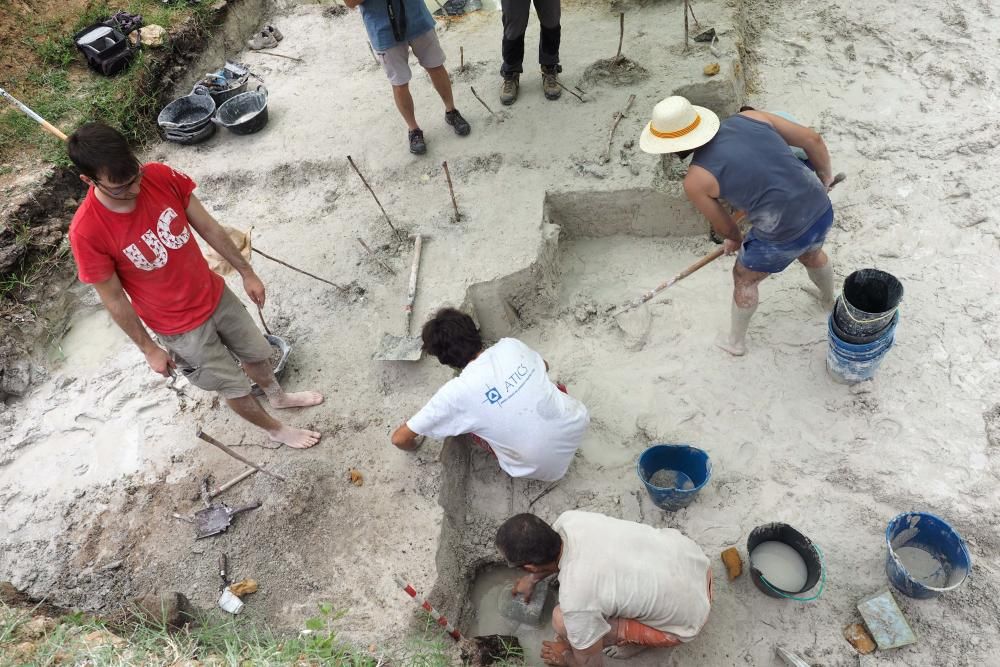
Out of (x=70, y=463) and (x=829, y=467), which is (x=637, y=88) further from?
(x=70, y=463)

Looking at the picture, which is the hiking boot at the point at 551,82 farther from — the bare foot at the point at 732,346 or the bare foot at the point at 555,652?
the bare foot at the point at 555,652

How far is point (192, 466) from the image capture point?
3.37m

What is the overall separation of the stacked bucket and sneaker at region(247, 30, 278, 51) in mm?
6275

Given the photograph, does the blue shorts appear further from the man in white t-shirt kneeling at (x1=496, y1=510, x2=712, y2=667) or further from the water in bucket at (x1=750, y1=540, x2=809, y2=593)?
the man in white t-shirt kneeling at (x1=496, y1=510, x2=712, y2=667)

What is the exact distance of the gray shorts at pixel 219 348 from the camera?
9.68ft

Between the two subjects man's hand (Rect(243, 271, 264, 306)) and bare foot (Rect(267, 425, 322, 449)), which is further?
bare foot (Rect(267, 425, 322, 449))

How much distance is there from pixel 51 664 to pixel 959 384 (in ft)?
14.3

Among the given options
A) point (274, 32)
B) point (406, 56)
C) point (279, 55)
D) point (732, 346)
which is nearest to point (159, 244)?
point (406, 56)

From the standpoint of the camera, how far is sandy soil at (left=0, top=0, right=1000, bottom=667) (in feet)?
9.48

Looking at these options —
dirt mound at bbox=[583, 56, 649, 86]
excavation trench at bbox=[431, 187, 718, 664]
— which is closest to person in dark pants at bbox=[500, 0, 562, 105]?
dirt mound at bbox=[583, 56, 649, 86]

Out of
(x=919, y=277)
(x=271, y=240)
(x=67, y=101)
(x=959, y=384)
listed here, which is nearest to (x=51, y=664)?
(x=271, y=240)

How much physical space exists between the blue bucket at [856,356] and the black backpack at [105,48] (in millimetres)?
6625

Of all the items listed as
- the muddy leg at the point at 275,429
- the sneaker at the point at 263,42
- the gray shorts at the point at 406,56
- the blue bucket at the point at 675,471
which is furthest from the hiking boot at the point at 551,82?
the sneaker at the point at 263,42

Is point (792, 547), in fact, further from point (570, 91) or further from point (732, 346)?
point (570, 91)
